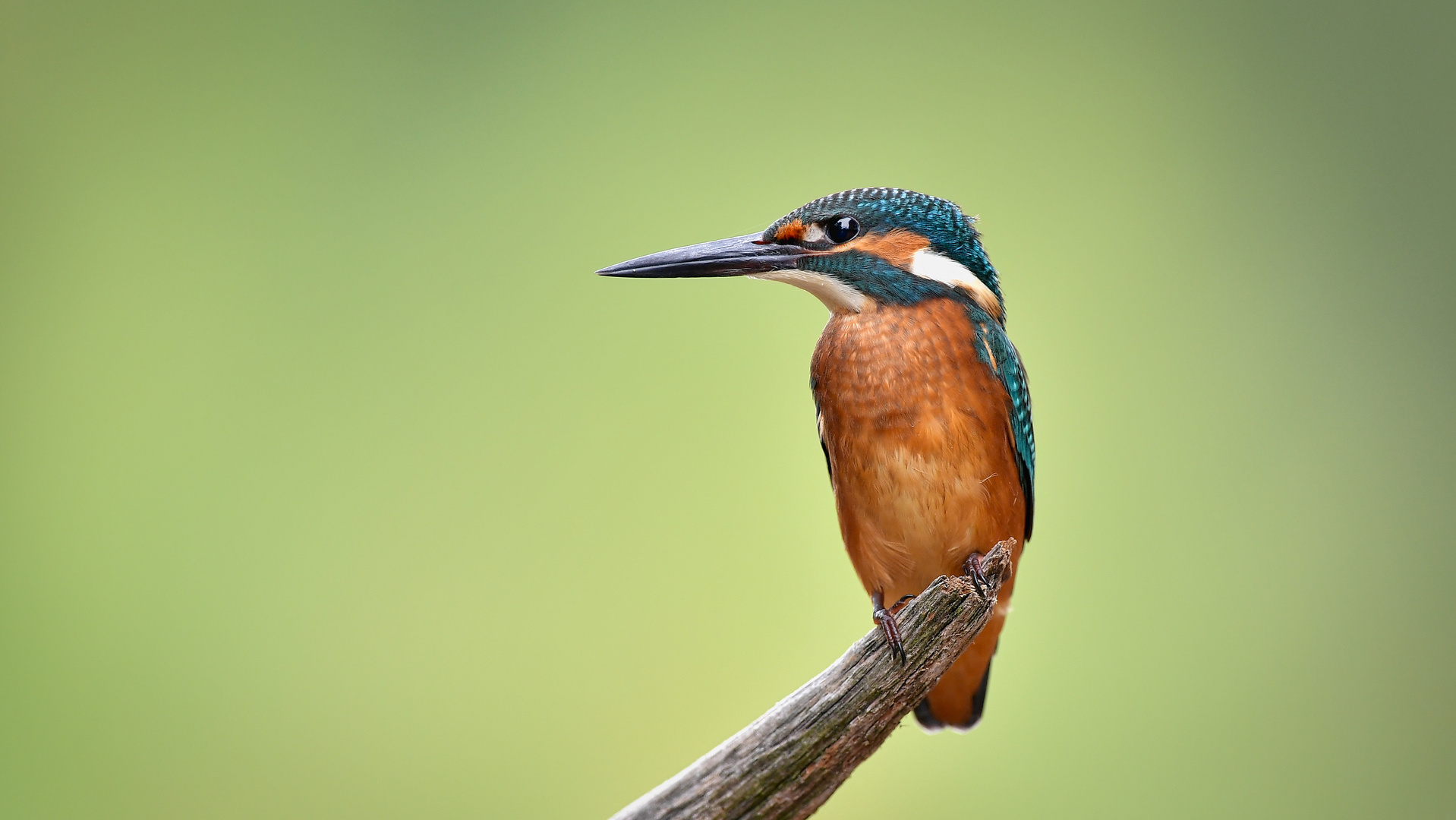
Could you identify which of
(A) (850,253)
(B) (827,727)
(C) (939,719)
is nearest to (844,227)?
(A) (850,253)

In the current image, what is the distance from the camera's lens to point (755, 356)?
112 inches

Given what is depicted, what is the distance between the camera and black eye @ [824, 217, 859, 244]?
159 centimetres

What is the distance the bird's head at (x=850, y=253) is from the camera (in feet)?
5.21

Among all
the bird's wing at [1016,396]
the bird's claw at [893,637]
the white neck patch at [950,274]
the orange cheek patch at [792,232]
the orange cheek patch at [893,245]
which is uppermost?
the orange cheek patch at [792,232]

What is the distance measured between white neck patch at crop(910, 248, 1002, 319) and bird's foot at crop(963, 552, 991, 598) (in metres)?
0.39

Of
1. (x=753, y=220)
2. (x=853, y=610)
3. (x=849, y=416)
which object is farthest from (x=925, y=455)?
(x=753, y=220)

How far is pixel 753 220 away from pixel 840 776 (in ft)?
5.76

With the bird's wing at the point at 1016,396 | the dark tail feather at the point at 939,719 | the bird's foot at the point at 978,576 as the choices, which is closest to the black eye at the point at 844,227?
the bird's wing at the point at 1016,396

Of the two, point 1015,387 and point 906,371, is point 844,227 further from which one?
point 1015,387

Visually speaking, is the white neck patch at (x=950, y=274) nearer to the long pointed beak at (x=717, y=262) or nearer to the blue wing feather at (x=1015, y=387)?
the blue wing feather at (x=1015, y=387)

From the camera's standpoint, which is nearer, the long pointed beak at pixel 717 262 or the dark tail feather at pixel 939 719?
the long pointed beak at pixel 717 262

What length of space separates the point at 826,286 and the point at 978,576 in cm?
49

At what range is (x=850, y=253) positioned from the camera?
1.59 meters

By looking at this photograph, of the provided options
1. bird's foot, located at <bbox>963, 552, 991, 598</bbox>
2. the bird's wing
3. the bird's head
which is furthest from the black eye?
bird's foot, located at <bbox>963, 552, 991, 598</bbox>
